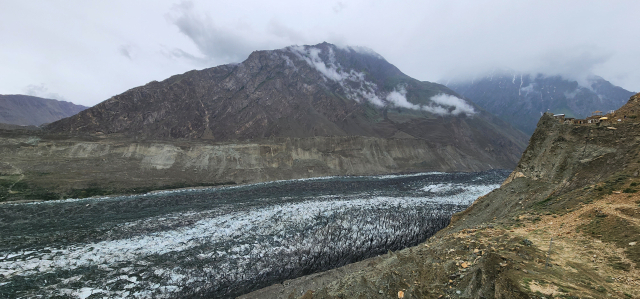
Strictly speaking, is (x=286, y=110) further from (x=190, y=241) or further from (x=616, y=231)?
(x=616, y=231)

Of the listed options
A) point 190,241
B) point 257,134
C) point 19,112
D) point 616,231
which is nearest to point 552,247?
point 616,231

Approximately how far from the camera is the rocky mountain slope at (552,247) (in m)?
8.08

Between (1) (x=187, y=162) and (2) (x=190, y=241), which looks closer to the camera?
(2) (x=190, y=241)

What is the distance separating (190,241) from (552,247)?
81.7ft

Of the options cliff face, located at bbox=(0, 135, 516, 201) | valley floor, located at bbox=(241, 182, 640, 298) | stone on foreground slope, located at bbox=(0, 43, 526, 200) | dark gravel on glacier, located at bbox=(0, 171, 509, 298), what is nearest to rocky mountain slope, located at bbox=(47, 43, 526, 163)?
stone on foreground slope, located at bbox=(0, 43, 526, 200)

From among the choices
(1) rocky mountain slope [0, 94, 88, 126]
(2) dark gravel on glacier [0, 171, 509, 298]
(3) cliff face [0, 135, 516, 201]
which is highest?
(1) rocky mountain slope [0, 94, 88, 126]

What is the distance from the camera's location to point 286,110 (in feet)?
403

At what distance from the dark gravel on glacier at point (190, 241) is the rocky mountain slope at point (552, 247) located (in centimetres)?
348

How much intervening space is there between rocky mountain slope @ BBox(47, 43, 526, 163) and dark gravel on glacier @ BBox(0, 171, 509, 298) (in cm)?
6046

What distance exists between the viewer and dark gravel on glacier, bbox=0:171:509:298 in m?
17.2

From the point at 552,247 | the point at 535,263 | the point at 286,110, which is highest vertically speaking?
the point at 286,110

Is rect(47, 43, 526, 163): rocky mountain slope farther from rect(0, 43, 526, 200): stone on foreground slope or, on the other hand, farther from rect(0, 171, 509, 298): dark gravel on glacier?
rect(0, 171, 509, 298): dark gravel on glacier

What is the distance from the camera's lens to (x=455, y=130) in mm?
125938

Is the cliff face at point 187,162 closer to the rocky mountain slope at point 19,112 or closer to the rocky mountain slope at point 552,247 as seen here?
the rocky mountain slope at point 552,247
